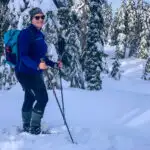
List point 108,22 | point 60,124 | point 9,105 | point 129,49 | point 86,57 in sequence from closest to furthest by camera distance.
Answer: point 60,124 < point 9,105 < point 86,57 < point 129,49 < point 108,22

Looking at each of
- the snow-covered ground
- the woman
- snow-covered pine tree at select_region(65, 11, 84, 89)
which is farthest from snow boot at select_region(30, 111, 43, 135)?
snow-covered pine tree at select_region(65, 11, 84, 89)

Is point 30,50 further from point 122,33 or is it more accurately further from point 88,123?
point 122,33

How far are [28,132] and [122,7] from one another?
69585mm

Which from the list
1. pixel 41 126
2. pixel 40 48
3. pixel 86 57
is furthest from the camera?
pixel 86 57

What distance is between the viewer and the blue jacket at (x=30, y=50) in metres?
6.31

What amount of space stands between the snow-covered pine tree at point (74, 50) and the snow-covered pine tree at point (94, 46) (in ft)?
11.8

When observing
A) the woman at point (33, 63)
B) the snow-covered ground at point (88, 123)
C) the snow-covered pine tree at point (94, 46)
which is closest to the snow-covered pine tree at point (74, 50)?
the snow-covered pine tree at point (94, 46)

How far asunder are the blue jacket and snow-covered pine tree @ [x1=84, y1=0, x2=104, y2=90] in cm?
2294

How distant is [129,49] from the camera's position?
7762 centimetres

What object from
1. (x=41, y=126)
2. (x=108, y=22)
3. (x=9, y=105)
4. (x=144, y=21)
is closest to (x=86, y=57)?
(x=9, y=105)

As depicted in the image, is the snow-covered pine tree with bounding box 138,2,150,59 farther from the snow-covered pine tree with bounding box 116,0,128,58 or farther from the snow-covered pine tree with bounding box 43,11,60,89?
the snow-covered pine tree with bounding box 43,11,60,89

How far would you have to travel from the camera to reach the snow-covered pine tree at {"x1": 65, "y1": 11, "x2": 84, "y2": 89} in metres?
24.5

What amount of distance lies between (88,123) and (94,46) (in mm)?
22214

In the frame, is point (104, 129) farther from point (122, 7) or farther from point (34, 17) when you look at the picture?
point (122, 7)
